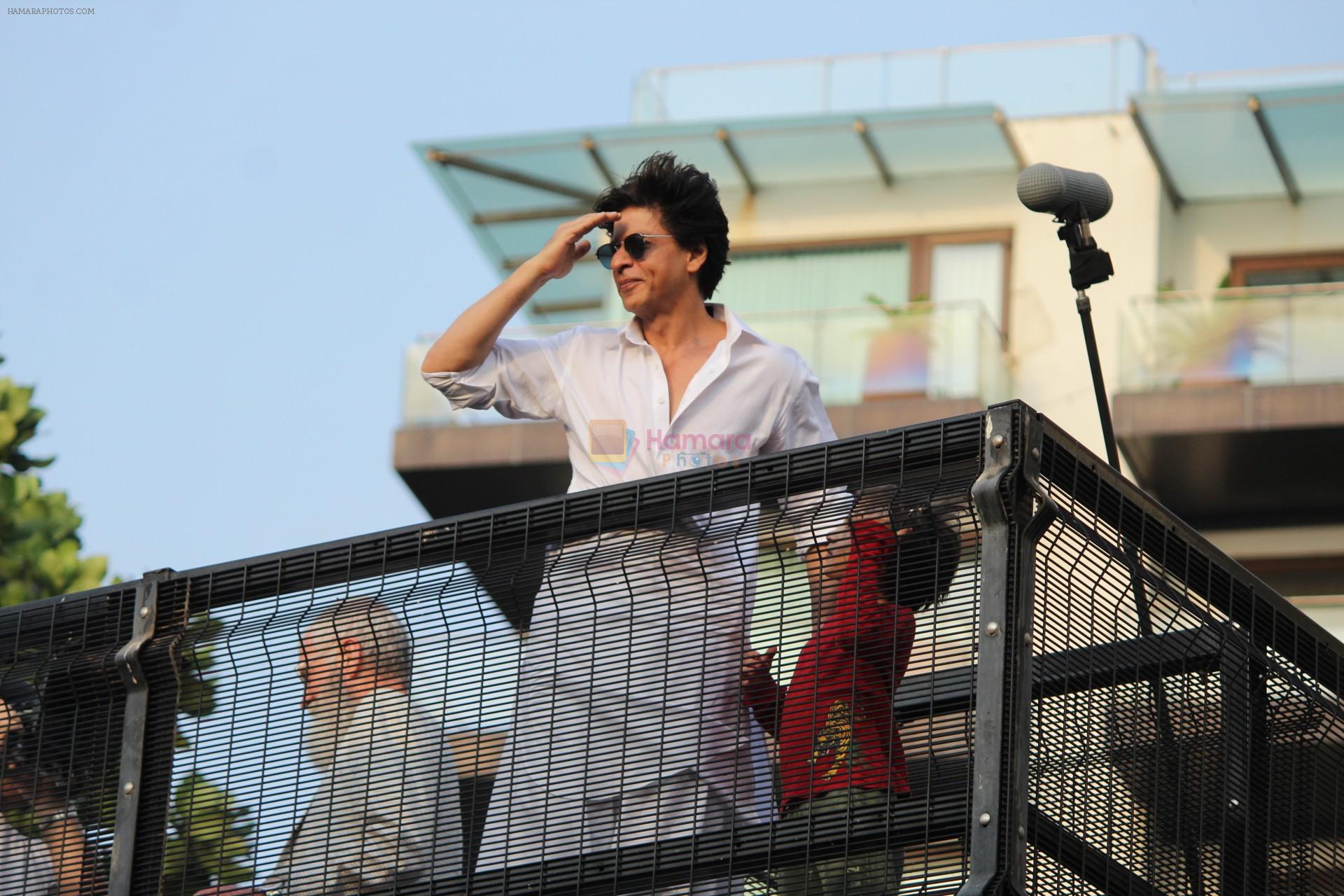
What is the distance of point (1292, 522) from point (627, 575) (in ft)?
57.8

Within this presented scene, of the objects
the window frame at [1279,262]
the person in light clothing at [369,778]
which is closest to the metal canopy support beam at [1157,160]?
the window frame at [1279,262]

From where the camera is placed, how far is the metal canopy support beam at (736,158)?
2348 centimetres

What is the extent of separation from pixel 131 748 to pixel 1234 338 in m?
17.1

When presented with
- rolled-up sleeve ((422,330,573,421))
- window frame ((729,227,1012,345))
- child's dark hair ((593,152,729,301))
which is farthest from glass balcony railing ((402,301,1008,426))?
rolled-up sleeve ((422,330,573,421))

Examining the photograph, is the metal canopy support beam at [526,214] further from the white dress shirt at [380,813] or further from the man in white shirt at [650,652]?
the white dress shirt at [380,813]

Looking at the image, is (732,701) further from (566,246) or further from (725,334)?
(566,246)

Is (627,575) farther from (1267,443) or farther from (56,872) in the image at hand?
(1267,443)

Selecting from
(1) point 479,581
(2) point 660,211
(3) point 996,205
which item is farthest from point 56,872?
(3) point 996,205

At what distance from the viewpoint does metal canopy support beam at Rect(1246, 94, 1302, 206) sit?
71.7 feet

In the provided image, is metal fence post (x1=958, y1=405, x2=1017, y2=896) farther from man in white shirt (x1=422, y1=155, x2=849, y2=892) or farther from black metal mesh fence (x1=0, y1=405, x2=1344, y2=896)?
man in white shirt (x1=422, y1=155, x2=849, y2=892)

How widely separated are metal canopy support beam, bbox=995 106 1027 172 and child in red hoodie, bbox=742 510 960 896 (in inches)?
732

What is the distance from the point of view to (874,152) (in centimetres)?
2367

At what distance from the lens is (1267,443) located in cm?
2105

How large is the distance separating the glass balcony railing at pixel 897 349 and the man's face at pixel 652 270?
52.9 ft
